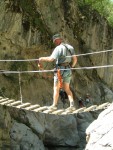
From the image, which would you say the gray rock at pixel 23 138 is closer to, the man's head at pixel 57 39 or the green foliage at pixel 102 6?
the green foliage at pixel 102 6

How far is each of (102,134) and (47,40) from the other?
17.2 m

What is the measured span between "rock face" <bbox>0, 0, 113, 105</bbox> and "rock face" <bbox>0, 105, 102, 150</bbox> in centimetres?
127

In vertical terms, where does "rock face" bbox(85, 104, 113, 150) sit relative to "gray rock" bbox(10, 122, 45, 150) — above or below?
above

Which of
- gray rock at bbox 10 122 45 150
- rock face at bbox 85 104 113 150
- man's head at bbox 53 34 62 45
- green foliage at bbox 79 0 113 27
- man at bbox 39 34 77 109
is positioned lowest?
gray rock at bbox 10 122 45 150

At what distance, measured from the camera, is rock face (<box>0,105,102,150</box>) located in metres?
21.3

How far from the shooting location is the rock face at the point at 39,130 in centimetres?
2130

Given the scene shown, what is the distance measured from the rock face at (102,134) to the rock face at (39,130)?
13.1 meters

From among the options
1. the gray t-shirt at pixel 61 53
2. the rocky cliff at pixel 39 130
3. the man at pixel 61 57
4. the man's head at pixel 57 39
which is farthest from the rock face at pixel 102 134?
the rocky cliff at pixel 39 130

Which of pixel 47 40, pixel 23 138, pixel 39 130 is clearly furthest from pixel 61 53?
pixel 47 40

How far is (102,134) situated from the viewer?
7914 mm

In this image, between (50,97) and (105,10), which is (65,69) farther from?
(105,10)

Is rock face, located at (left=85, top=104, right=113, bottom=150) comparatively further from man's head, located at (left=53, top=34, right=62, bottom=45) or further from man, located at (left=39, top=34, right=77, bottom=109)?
man's head, located at (left=53, top=34, right=62, bottom=45)

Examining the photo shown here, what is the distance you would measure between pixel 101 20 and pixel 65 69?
19236 millimetres

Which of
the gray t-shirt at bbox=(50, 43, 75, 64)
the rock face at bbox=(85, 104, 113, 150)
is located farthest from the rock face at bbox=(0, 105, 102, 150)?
the rock face at bbox=(85, 104, 113, 150)
